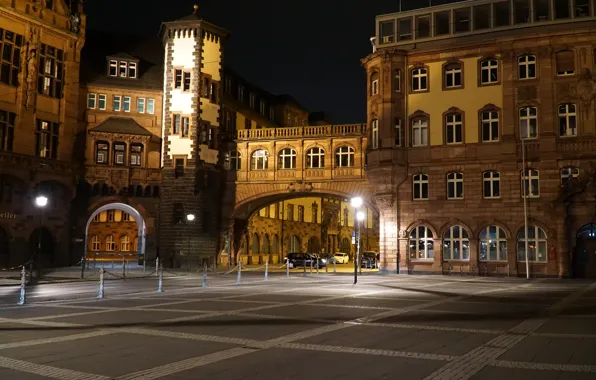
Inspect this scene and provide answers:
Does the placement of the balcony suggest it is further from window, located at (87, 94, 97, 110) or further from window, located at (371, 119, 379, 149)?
window, located at (87, 94, 97, 110)

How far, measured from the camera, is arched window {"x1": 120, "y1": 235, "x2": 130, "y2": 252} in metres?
67.2

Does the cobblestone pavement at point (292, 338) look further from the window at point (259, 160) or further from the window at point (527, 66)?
the window at point (259, 160)

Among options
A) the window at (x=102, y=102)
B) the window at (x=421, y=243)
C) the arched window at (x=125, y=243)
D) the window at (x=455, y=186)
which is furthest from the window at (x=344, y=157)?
the arched window at (x=125, y=243)

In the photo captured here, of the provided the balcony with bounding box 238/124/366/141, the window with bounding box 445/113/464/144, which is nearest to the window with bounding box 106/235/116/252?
the balcony with bounding box 238/124/366/141

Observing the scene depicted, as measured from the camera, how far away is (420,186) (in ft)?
138

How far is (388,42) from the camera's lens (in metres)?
44.6

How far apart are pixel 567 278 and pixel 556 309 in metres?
21.0

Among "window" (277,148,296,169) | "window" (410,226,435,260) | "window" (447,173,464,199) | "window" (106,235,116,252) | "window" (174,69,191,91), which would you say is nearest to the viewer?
"window" (447,173,464,199)

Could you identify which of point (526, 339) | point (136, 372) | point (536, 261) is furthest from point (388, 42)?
point (136, 372)

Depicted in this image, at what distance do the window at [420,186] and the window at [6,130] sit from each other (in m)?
27.7

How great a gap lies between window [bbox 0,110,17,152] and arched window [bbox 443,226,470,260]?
30158 mm

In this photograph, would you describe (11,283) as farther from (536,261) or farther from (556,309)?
(536,261)

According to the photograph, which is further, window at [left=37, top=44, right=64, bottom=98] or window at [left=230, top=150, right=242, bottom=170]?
window at [left=230, top=150, right=242, bottom=170]

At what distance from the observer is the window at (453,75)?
138ft
